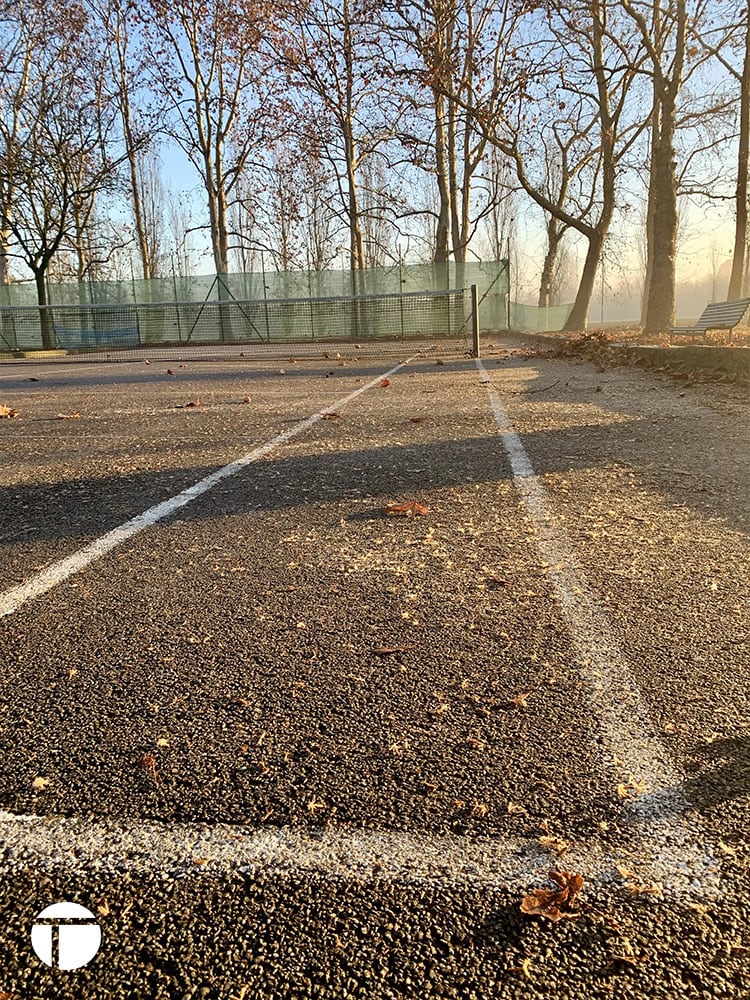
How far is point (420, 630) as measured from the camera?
7.09 ft

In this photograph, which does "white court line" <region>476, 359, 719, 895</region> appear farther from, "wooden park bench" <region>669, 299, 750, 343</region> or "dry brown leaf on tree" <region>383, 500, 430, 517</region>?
"wooden park bench" <region>669, 299, 750, 343</region>

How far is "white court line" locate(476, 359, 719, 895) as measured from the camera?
4.13ft

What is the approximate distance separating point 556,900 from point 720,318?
15.5 metres

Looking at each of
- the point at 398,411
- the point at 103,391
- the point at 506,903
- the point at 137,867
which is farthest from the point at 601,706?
the point at 103,391

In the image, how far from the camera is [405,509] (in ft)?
11.4

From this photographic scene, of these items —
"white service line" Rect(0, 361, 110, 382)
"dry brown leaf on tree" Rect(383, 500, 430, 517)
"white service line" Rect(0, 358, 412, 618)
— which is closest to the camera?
"white service line" Rect(0, 358, 412, 618)

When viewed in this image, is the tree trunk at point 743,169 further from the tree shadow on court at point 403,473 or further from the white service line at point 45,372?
the tree shadow on court at point 403,473

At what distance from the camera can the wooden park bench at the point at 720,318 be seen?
13731 millimetres

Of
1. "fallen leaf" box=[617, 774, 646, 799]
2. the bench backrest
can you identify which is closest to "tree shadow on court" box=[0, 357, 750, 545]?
"fallen leaf" box=[617, 774, 646, 799]

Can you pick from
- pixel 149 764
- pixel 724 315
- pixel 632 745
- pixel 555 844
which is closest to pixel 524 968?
pixel 555 844

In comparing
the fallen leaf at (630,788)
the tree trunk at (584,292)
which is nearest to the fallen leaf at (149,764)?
the fallen leaf at (630,788)

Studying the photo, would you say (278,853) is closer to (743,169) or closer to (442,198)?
(743,169)

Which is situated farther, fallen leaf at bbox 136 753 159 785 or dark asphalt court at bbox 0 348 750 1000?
fallen leaf at bbox 136 753 159 785

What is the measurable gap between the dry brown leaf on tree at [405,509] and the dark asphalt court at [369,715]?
84 mm
